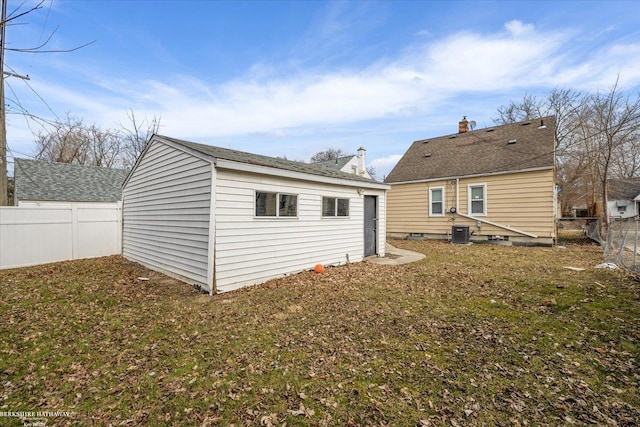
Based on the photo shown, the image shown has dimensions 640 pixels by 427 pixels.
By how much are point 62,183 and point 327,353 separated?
20676 mm

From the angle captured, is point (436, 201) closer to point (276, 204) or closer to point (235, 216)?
point (276, 204)

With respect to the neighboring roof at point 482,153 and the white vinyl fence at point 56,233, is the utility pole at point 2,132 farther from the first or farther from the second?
the neighboring roof at point 482,153

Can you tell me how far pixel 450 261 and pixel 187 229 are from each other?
8.31 metres

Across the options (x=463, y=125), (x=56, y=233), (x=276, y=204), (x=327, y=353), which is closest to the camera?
(x=327, y=353)

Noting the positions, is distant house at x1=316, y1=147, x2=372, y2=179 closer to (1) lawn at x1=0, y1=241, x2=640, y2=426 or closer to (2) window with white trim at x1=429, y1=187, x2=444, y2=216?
(2) window with white trim at x1=429, y1=187, x2=444, y2=216

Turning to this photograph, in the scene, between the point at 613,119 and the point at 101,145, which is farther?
the point at 101,145

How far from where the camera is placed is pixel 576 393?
2850mm

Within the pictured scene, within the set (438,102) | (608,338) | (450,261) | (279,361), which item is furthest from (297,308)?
(438,102)

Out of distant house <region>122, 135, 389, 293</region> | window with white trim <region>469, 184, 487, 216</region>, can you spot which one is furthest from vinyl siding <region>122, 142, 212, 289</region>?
window with white trim <region>469, 184, 487, 216</region>

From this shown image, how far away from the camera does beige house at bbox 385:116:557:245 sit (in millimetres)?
12719

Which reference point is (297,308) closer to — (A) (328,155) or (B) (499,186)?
(B) (499,186)

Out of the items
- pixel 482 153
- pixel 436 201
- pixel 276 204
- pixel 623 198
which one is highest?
pixel 482 153

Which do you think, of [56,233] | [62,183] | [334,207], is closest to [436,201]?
[334,207]

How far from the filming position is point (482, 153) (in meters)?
15.1
